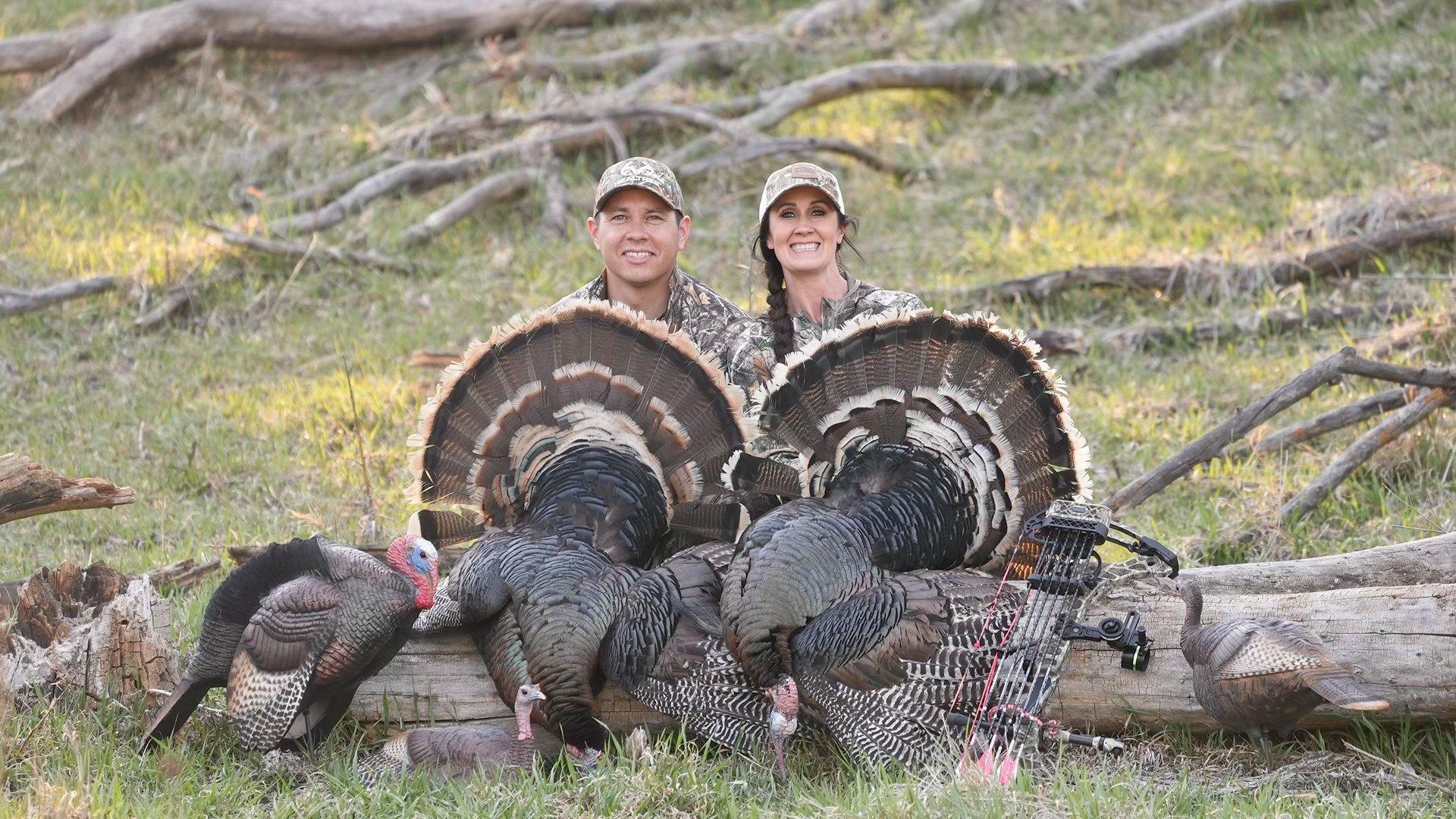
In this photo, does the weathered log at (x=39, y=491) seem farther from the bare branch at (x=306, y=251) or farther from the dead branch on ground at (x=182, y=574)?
the bare branch at (x=306, y=251)

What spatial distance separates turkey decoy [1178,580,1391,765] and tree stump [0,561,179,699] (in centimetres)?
289

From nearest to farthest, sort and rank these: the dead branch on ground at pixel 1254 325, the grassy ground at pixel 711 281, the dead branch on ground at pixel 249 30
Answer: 1. the grassy ground at pixel 711 281
2. the dead branch on ground at pixel 1254 325
3. the dead branch on ground at pixel 249 30

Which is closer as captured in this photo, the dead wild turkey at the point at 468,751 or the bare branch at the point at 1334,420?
the dead wild turkey at the point at 468,751

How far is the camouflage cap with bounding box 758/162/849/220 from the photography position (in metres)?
5.13

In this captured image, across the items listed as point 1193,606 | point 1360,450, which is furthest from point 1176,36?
point 1193,606

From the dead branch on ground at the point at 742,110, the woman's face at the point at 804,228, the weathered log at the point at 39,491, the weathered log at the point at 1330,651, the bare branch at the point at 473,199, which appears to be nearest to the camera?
the weathered log at the point at 1330,651

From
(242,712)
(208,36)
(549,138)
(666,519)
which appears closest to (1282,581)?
(666,519)

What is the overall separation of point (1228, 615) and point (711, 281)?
460 cm

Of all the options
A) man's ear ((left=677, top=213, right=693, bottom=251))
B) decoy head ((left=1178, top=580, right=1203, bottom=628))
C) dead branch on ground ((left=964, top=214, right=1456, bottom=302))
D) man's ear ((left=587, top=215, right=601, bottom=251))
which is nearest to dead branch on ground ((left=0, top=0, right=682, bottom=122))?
dead branch on ground ((left=964, top=214, right=1456, bottom=302))

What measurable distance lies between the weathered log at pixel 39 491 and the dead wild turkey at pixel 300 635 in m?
0.59

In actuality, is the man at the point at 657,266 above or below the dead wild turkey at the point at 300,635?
above

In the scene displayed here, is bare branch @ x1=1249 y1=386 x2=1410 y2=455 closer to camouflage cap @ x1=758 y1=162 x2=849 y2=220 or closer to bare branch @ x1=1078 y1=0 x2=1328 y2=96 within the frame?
camouflage cap @ x1=758 y1=162 x2=849 y2=220

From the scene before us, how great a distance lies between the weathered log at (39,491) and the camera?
164 inches

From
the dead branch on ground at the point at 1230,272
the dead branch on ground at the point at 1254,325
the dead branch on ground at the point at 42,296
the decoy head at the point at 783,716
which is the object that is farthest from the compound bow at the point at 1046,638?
the dead branch on ground at the point at 42,296
